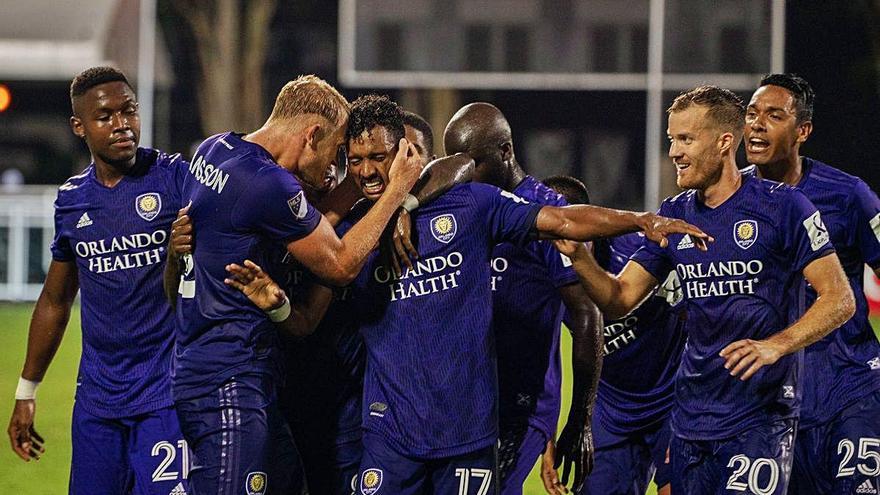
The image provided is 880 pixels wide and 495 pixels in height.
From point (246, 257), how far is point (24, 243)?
16434mm

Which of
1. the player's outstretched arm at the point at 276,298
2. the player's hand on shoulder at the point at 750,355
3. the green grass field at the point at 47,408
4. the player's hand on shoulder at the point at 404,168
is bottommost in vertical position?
the green grass field at the point at 47,408

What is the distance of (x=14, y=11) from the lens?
29719 mm

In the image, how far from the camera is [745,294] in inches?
216

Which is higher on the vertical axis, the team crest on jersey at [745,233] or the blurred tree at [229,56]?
the blurred tree at [229,56]

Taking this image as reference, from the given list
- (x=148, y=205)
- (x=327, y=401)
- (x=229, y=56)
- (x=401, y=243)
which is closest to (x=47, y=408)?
Answer: (x=148, y=205)

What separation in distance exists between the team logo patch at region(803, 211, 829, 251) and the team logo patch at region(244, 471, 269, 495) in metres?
2.28

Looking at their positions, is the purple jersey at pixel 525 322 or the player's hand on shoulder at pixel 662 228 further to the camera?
the purple jersey at pixel 525 322

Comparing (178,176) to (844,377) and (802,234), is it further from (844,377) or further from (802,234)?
(844,377)

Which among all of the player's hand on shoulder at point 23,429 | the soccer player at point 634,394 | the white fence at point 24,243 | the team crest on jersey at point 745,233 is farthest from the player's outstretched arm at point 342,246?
the white fence at point 24,243

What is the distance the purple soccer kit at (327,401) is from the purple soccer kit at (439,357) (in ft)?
1.78

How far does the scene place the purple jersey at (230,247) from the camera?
5250 millimetres

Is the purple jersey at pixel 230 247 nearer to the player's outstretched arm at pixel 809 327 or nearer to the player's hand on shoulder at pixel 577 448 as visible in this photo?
the player's hand on shoulder at pixel 577 448

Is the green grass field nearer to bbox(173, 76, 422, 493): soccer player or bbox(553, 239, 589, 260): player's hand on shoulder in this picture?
bbox(553, 239, 589, 260): player's hand on shoulder

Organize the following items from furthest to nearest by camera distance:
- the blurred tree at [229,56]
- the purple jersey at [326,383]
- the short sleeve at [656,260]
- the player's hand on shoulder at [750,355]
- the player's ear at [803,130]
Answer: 1. the blurred tree at [229,56]
2. the player's ear at [803,130]
3. the purple jersey at [326,383]
4. the short sleeve at [656,260]
5. the player's hand on shoulder at [750,355]
